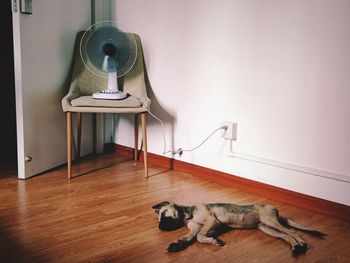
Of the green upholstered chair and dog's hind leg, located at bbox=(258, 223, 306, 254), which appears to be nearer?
dog's hind leg, located at bbox=(258, 223, 306, 254)

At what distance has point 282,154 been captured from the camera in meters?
2.19

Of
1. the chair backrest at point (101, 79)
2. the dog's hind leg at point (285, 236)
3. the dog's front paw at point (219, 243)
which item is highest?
the chair backrest at point (101, 79)

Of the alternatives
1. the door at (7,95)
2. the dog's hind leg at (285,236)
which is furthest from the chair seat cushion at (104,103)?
the dog's hind leg at (285,236)

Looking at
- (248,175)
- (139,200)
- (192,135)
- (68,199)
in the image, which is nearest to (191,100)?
(192,135)

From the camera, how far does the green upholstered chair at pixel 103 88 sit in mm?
2434

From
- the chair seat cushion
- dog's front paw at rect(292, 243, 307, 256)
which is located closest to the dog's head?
dog's front paw at rect(292, 243, 307, 256)

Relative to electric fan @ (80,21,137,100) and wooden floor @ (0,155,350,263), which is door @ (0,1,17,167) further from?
electric fan @ (80,21,137,100)

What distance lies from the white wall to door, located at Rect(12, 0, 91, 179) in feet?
1.67

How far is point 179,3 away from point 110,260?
1.68 metres

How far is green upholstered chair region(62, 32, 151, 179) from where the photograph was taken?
243cm

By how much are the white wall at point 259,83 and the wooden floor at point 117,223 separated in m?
0.20

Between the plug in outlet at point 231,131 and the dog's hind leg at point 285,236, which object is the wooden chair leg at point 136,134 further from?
the dog's hind leg at point 285,236

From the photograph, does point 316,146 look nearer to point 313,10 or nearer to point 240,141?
point 240,141

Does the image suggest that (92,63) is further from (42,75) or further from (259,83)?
(259,83)
